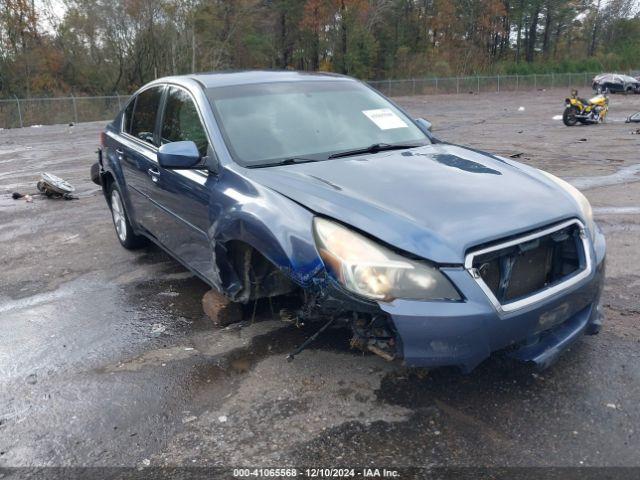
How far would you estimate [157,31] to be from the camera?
42125mm

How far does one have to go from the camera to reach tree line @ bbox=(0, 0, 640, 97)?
129 ft

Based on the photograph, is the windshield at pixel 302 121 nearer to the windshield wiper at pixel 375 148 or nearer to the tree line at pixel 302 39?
the windshield wiper at pixel 375 148

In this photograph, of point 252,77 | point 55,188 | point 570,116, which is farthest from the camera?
point 570,116

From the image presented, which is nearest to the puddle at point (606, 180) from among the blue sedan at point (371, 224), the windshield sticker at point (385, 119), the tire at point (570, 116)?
the windshield sticker at point (385, 119)

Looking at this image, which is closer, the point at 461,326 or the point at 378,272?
the point at 461,326

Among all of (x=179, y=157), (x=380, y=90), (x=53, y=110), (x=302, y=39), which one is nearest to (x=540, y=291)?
(x=179, y=157)

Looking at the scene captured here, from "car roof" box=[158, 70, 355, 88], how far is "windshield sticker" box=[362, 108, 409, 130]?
519mm

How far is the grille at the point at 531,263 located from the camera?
2893 mm

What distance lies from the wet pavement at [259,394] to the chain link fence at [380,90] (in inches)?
899

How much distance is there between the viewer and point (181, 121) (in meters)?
4.61

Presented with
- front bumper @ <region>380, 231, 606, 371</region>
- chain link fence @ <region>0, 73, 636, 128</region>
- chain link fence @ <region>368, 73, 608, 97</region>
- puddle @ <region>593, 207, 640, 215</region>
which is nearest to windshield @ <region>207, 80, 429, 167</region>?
front bumper @ <region>380, 231, 606, 371</region>

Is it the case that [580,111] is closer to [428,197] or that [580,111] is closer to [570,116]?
[570,116]

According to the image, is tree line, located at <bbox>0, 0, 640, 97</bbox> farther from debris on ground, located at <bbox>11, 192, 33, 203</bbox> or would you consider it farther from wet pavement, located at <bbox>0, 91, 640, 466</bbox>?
wet pavement, located at <bbox>0, 91, 640, 466</bbox>

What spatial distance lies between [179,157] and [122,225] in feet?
8.81
